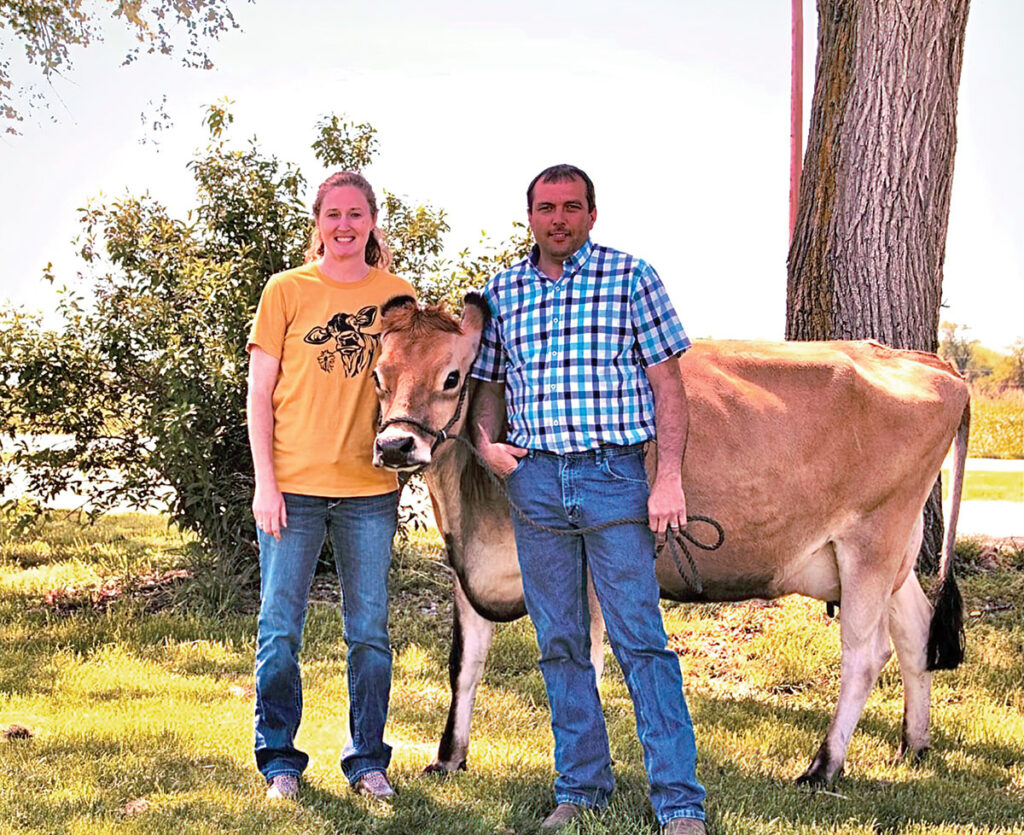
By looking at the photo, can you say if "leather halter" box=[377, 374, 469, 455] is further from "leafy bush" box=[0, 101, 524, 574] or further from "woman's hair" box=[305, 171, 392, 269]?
"leafy bush" box=[0, 101, 524, 574]

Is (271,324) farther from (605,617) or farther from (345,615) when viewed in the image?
(605,617)

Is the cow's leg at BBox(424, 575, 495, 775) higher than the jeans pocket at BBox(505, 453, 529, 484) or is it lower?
lower

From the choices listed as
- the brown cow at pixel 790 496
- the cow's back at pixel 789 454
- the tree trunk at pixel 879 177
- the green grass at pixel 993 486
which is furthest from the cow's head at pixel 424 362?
the green grass at pixel 993 486

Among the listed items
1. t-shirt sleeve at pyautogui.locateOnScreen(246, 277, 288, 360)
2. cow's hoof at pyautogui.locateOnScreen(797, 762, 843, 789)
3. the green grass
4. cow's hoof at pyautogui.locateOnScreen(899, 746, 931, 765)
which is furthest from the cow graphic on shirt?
the green grass

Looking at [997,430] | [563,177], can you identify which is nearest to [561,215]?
[563,177]

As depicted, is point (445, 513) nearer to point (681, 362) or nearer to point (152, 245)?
point (681, 362)

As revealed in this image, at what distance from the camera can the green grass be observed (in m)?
14.9

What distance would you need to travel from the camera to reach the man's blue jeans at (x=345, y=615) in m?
4.52

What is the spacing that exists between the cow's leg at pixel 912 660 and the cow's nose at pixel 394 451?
277cm

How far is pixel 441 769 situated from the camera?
5.00 metres

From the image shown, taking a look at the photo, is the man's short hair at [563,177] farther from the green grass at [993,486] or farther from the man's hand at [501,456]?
the green grass at [993,486]

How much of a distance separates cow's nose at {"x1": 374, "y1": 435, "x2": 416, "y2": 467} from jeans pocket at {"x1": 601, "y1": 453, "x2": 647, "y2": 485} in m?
0.71

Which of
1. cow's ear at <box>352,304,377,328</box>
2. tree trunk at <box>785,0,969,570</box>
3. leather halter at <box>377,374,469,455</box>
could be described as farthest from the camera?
tree trunk at <box>785,0,969,570</box>

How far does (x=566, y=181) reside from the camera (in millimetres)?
4168
